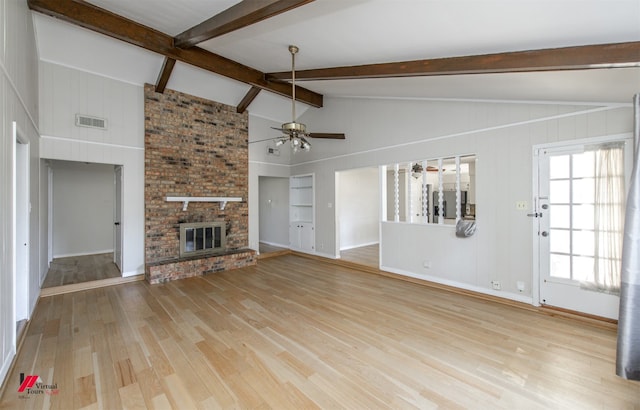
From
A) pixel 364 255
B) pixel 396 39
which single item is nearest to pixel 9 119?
pixel 396 39

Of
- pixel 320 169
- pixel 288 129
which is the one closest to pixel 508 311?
pixel 288 129

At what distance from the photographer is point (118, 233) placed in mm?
5484

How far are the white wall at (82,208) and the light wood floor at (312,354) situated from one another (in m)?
3.53

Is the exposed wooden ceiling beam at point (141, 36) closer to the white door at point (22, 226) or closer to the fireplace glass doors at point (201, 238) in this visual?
the white door at point (22, 226)

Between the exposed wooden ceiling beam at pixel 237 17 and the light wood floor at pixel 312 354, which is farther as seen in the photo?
the exposed wooden ceiling beam at pixel 237 17

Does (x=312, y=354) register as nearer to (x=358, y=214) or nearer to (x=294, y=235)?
(x=294, y=235)

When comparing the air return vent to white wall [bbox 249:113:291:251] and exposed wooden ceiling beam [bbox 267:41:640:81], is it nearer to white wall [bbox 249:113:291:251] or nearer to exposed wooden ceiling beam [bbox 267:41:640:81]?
white wall [bbox 249:113:291:251]

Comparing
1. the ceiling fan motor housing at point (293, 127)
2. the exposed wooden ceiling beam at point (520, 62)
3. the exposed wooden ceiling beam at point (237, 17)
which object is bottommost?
the ceiling fan motor housing at point (293, 127)

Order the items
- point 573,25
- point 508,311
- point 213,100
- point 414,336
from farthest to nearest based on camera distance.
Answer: point 213,100 < point 508,311 < point 414,336 < point 573,25

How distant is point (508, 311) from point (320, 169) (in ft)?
15.5

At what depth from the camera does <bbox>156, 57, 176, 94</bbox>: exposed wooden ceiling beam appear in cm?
460

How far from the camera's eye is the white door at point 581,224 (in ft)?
10.2

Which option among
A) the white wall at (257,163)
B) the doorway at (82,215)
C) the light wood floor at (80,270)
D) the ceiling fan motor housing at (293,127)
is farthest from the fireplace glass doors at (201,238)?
the ceiling fan motor housing at (293,127)

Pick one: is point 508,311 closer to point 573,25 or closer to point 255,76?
point 573,25
